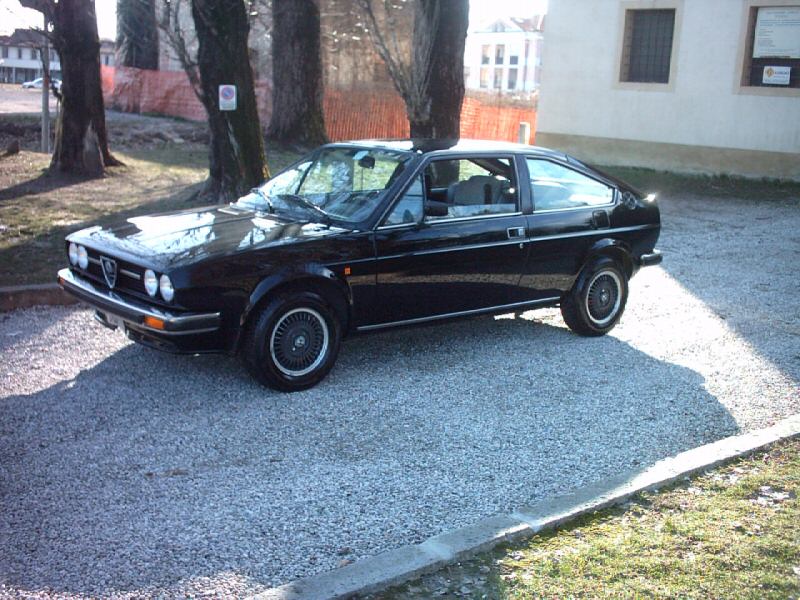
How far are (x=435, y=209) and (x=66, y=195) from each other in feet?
26.8

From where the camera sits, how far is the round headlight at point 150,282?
18.8ft

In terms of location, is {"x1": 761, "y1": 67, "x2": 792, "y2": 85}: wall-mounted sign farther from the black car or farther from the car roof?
the car roof

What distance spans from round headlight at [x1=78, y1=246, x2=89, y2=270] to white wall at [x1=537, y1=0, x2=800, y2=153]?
57.0 ft

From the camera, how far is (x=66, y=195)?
13.2 meters

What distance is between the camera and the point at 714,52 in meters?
20.9

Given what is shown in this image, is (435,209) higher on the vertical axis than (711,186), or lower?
higher

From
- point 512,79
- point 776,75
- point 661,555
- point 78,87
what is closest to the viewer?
point 661,555

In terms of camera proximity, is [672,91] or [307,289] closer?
[307,289]

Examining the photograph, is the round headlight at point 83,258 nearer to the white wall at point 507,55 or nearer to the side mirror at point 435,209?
the side mirror at point 435,209

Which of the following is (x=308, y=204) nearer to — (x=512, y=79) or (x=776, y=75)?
(x=776, y=75)

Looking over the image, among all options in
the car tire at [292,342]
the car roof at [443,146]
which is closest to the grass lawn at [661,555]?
the car tire at [292,342]

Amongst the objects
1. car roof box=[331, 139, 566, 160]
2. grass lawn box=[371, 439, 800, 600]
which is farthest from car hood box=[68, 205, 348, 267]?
grass lawn box=[371, 439, 800, 600]

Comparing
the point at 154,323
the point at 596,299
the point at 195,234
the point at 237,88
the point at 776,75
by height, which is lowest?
the point at 596,299

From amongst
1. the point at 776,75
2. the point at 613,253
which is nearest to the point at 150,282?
the point at 613,253
